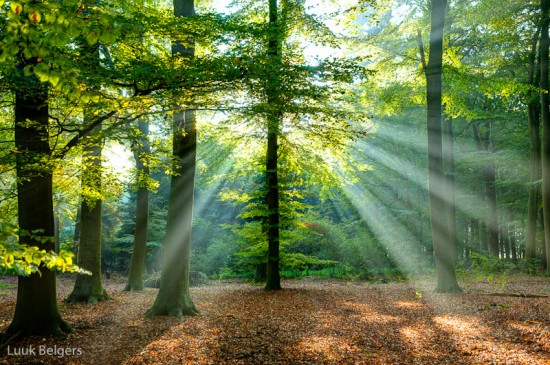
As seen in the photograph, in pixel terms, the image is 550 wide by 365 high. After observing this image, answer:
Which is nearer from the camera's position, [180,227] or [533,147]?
[180,227]

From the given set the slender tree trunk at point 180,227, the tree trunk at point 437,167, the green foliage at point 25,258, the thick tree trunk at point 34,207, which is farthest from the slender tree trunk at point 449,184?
the green foliage at point 25,258

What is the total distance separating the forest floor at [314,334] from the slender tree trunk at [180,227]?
0.47m

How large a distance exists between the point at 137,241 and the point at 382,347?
10734 millimetres

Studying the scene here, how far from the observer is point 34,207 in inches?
246

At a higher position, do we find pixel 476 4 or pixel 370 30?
pixel 370 30

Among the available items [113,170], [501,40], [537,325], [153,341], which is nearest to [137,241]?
[113,170]

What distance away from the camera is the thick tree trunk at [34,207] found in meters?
6.06

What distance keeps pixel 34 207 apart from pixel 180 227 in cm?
301

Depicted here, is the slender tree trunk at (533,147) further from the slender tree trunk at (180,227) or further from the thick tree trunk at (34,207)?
the thick tree trunk at (34,207)

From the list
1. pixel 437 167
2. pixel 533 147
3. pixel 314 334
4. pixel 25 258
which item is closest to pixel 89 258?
pixel 314 334

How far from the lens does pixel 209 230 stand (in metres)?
29.3

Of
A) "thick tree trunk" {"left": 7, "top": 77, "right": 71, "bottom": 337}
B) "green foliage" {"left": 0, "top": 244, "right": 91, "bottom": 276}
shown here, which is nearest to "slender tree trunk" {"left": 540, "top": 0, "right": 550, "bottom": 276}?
"thick tree trunk" {"left": 7, "top": 77, "right": 71, "bottom": 337}

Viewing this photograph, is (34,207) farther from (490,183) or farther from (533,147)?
(490,183)

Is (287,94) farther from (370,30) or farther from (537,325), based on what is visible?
(370,30)
